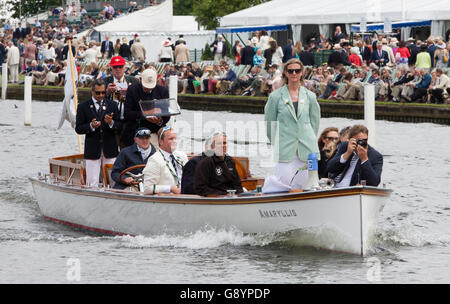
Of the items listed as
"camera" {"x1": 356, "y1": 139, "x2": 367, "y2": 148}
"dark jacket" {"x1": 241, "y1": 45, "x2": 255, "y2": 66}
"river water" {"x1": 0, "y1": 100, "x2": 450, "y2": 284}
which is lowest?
"river water" {"x1": 0, "y1": 100, "x2": 450, "y2": 284}

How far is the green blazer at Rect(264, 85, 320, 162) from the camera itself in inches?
504

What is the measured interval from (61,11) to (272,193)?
5750cm

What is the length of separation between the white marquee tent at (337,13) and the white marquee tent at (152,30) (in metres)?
8.21

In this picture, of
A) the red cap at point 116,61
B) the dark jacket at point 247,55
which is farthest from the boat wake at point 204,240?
the dark jacket at point 247,55

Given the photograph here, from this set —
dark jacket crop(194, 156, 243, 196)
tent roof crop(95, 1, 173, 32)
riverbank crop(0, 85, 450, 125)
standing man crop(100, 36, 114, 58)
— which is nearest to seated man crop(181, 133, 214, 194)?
dark jacket crop(194, 156, 243, 196)

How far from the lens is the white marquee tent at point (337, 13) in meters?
36.1

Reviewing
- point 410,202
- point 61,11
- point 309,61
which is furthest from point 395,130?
point 61,11

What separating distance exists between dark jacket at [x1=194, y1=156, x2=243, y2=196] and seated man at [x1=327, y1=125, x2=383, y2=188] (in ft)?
4.10

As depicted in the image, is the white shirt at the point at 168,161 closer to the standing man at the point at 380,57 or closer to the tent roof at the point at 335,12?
the standing man at the point at 380,57

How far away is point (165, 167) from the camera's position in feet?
46.4

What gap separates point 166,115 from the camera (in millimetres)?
15297

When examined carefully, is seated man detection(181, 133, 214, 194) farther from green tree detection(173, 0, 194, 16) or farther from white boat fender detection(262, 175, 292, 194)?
green tree detection(173, 0, 194, 16)

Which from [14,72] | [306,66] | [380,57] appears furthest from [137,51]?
[380,57]

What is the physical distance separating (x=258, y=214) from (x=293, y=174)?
770 mm
